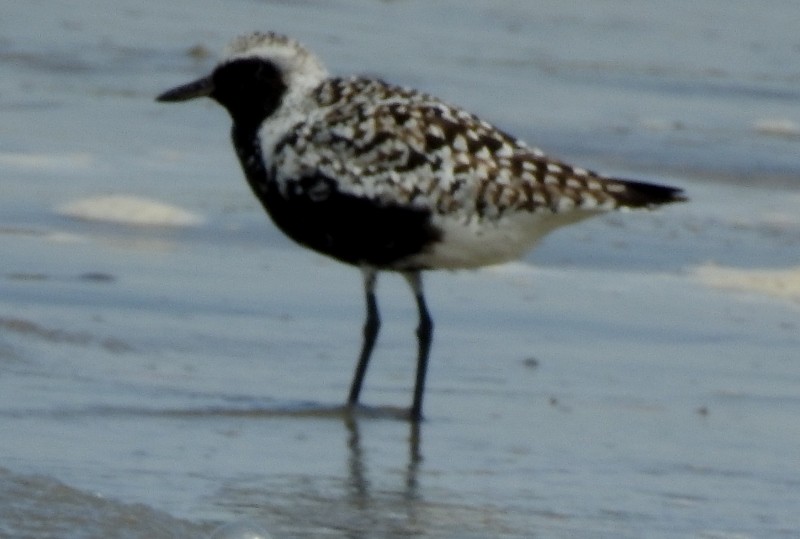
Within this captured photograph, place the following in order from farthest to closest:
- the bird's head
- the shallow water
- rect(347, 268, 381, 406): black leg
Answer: the bird's head, rect(347, 268, 381, 406): black leg, the shallow water

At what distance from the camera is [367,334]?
5.98 meters

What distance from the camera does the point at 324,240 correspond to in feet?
19.7

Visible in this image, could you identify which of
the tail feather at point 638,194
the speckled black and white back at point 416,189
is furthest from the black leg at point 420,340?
the tail feather at point 638,194

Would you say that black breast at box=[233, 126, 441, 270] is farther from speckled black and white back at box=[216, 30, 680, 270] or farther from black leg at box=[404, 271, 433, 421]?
black leg at box=[404, 271, 433, 421]

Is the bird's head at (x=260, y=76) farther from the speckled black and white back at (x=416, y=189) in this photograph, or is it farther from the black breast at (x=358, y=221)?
the black breast at (x=358, y=221)

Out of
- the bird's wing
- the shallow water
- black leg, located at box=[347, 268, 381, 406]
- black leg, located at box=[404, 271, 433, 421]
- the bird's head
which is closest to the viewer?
the shallow water

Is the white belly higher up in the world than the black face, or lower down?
lower down

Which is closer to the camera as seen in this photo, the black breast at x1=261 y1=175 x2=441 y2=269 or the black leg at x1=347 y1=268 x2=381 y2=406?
the black leg at x1=347 y1=268 x2=381 y2=406

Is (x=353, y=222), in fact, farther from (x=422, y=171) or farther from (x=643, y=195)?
(x=643, y=195)

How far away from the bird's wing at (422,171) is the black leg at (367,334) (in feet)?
0.93

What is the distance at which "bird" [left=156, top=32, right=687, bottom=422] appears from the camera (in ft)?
19.5

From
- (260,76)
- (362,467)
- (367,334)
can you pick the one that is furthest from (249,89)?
(362,467)

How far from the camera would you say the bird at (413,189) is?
5945 mm

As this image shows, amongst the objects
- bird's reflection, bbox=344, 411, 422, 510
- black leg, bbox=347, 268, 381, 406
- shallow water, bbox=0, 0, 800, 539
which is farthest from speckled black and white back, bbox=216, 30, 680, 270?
bird's reflection, bbox=344, 411, 422, 510
